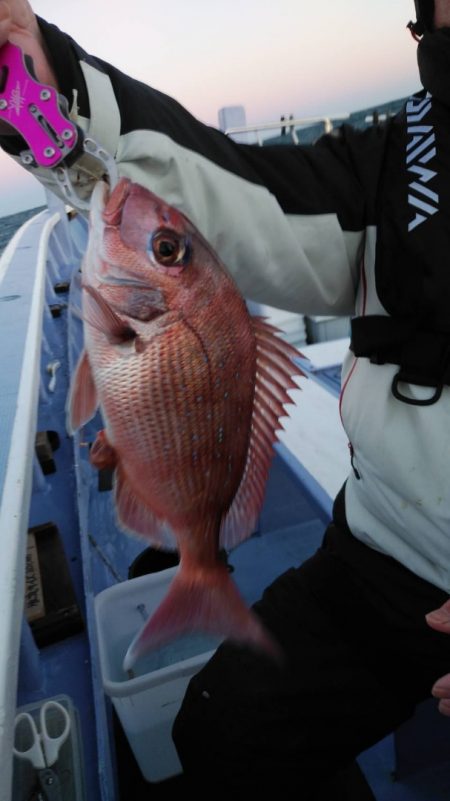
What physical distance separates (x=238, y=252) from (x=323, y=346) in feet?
9.83

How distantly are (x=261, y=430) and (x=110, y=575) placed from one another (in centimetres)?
167

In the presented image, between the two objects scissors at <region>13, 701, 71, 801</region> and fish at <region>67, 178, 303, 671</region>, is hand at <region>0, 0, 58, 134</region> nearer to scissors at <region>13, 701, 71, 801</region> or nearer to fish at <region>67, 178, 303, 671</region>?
fish at <region>67, 178, 303, 671</region>

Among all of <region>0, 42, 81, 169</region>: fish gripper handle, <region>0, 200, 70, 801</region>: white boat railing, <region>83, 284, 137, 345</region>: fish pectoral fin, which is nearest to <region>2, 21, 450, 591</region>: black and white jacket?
<region>0, 42, 81, 169</region>: fish gripper handle

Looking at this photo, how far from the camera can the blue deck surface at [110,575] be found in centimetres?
171

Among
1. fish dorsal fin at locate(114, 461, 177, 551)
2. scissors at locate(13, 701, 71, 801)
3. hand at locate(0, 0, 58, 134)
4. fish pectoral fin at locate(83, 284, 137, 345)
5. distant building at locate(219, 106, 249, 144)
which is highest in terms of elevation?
distant building at locate(219, 106, 249, 144)

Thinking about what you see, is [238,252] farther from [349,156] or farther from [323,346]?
[323,346]

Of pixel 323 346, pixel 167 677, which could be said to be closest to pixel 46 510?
pixel 167 677

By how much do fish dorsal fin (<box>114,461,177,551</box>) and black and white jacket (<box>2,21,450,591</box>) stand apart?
606 mm

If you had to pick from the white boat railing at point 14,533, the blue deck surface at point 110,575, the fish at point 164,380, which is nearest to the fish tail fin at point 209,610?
the fish at point 164,380

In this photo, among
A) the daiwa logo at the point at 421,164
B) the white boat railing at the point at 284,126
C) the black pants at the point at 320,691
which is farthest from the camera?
the white boat railing at the point at 284,126

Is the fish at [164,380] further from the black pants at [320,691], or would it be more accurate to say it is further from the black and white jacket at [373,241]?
the black pants at [320,691]

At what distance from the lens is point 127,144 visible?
3.38 feet

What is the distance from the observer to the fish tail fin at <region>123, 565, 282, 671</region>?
0.94 m

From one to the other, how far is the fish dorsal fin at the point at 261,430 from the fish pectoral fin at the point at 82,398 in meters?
0.29
